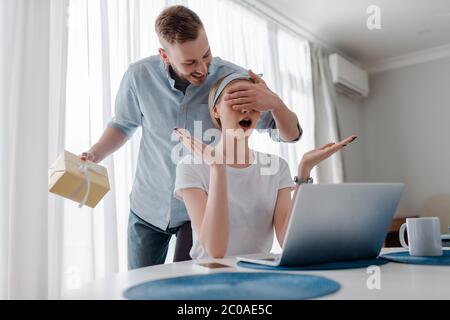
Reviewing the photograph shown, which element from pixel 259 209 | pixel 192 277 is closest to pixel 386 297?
pixel 192 277

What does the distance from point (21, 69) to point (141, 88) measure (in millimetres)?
524

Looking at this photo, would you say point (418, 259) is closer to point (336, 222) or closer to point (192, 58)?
point (336, 222)

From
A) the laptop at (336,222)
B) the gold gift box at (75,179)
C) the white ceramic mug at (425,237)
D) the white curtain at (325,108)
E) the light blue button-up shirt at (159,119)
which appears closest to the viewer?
the laptop at (336,222)

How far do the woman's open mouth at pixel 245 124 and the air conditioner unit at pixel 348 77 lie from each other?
3170 millimetres

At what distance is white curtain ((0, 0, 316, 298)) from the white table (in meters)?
1.07

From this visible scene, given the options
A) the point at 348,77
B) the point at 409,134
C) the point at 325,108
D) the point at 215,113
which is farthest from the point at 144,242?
the point at 409,134

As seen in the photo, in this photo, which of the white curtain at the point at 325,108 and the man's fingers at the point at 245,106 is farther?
the white curtain at the point at 325,108

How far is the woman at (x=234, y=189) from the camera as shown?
1.12m

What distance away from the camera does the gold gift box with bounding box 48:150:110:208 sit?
1169 mm

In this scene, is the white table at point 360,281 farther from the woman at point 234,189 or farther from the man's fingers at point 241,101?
the man's fingers at point 241,101

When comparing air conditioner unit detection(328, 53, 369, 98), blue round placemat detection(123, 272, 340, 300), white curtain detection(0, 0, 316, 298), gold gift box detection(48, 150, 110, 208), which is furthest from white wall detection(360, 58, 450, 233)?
blue round placemat detection(123, 272, 340, 300)

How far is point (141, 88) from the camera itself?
1.65 metres

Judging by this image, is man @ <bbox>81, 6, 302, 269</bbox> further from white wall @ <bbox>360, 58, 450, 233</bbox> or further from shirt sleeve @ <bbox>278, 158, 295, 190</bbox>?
white wall @ <bbox>360, 58, 450, 233</bbox>

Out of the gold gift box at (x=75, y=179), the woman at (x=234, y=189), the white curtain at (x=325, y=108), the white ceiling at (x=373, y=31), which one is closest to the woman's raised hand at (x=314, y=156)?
the woman at (x=234, y=189)
